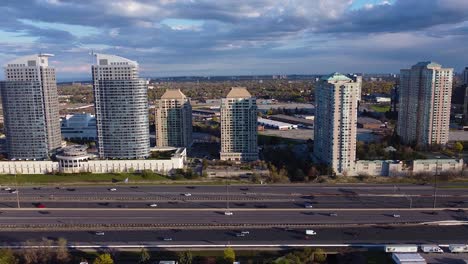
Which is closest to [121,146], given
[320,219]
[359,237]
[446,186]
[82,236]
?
[82,236]

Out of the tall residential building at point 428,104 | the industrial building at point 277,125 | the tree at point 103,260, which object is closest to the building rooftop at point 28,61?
the tree at point 103,260

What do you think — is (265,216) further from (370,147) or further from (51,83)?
(51,83)

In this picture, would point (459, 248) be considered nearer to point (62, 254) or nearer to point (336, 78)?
point (336, 78)

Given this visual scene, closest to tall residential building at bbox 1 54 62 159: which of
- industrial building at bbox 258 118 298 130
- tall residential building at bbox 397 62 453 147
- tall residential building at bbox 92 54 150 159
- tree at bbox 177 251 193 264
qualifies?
tall residential building at bbox 92 54 150 159

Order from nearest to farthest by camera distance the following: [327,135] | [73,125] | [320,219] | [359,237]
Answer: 1. [359,237]
2. [320,219]
3. [327,135]
4. [73,125]

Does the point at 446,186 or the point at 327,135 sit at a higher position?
the point at 327,135

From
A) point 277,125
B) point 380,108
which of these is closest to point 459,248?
point 277,125
